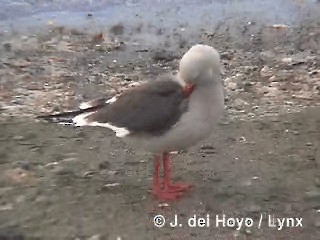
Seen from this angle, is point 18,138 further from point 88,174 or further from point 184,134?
point 184,134

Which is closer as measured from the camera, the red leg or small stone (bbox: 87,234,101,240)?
small stone (bbox: 87,234,101,240)

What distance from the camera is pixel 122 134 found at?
424 cm

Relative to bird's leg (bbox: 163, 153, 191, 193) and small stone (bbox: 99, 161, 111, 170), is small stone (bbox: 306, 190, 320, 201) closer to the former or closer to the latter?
bird's leg (bbox: 163, 153, 191, 193)

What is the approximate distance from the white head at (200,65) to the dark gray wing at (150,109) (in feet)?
0.44

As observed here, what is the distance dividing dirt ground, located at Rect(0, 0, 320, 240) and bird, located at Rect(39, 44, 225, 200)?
0.33m

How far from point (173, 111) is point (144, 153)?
965mm

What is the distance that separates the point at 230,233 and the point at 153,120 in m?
0.80

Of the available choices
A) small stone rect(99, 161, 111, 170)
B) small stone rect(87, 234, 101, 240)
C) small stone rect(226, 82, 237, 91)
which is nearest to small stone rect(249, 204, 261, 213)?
small stone rect(87, 234, 101, 240)

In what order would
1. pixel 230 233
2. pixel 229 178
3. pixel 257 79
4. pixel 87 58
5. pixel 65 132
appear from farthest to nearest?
pixel 87 58 < pixel 257 79 < pixel 65 132 < pixel 229 178 < pixel 230 233

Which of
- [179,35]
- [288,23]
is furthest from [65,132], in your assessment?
[288,23]

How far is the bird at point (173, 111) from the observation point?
4.07 m

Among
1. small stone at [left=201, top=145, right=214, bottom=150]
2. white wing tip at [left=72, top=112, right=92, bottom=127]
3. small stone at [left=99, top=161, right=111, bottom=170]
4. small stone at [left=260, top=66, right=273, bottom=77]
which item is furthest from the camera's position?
small stone at [left=260, top=66, right=273, bottom=77]

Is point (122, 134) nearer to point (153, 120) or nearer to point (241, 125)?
point (153, 120)

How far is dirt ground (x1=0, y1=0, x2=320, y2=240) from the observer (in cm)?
402
